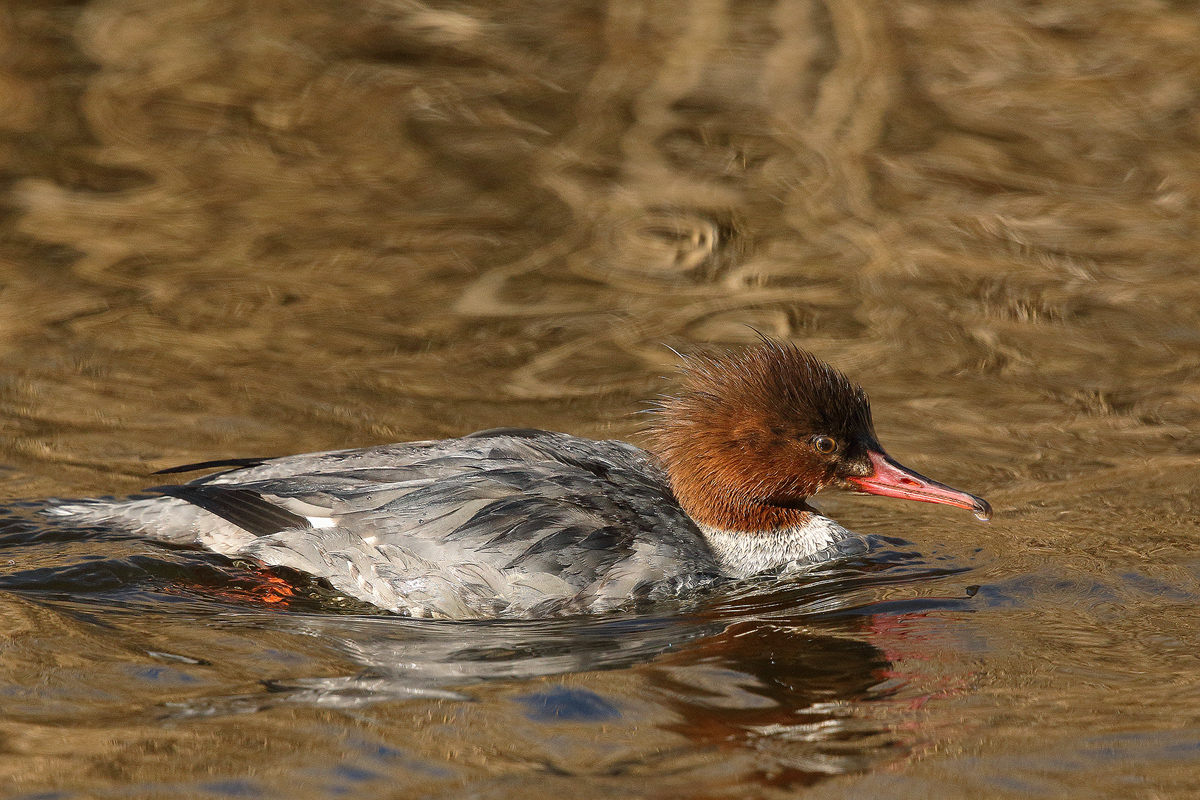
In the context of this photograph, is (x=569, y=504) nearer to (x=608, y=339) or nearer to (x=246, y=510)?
(x=246, y=510)

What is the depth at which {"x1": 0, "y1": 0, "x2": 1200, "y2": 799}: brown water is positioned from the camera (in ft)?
15.9

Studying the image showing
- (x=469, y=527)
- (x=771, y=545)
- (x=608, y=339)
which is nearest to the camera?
(x=469, y=527)

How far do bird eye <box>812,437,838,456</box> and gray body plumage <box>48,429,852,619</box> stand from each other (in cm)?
42

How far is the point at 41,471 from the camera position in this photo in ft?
22.9

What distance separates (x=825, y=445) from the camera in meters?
6.38

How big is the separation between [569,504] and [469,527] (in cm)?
44

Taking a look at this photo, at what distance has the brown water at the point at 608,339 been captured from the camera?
4.84 meters

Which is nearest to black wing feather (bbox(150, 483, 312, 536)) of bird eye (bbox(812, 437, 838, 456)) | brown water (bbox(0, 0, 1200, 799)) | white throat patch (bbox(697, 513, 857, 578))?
brown water (bbox(0, 0, 1200, 799))

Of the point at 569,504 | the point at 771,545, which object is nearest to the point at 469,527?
the point at 569,504

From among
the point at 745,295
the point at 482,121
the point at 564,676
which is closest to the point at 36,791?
the point at 564,676

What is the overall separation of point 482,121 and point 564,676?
7539 mm

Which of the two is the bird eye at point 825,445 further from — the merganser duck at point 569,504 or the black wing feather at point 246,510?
the black wing feather at point 246,510

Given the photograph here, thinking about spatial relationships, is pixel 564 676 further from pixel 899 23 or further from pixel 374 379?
pixel 899 23

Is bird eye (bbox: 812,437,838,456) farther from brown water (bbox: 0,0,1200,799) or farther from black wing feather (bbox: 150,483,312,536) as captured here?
black wing feather (bbox: 150,483,312,536)
